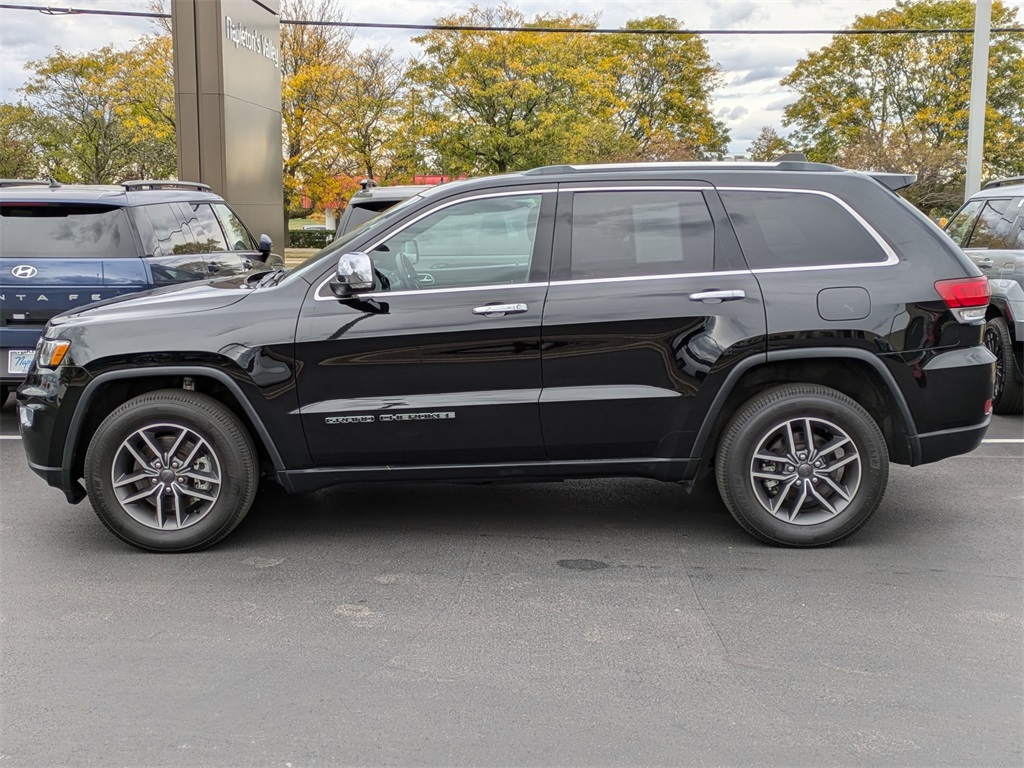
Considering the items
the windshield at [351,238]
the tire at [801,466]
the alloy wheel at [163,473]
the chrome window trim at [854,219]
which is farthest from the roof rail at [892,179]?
the alloy wheel at [163,473]

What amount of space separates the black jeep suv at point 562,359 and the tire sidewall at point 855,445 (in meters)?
0.01

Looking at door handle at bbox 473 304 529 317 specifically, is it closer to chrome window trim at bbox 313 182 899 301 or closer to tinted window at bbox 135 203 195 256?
chrome window trim at bbox 313 182 899 301

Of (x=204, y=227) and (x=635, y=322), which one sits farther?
(x=204, y=227)

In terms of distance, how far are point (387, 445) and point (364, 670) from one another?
1.44 metres

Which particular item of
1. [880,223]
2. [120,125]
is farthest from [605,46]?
[880,223]

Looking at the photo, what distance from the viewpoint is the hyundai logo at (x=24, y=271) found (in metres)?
7.68

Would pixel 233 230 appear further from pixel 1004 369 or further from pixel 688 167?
pixel 1004 369

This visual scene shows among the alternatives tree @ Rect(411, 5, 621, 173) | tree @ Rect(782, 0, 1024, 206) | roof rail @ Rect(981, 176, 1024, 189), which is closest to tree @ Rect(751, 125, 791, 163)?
tree @ Rect(782, 0, 1024, 206)

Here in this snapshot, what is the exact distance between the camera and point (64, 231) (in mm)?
7832

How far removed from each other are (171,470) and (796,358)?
10.4 ft

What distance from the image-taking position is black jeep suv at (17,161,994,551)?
4.90m

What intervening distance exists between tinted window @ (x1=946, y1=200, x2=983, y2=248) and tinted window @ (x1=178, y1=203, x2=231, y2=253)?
6576 millimetres

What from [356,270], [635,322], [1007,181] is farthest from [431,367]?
[1007,181]

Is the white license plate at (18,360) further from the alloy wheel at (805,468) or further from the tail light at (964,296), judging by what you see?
the tail light at (964,296)
